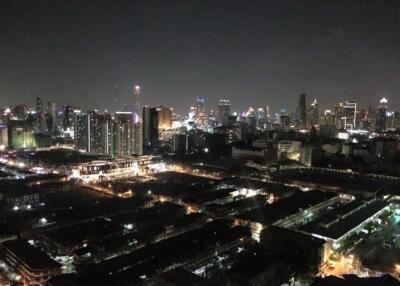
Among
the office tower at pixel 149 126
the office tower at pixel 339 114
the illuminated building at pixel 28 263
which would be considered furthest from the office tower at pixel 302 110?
the illuminated building at pixel 28 263

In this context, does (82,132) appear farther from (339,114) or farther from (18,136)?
(339,114)

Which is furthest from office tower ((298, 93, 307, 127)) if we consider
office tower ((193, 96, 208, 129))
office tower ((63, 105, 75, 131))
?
office tower ((63, 105, 75, 131))

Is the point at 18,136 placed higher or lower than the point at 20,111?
lower

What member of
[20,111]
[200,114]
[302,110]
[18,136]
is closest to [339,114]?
[302,110]

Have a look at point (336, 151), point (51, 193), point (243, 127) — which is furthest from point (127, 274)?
point (243, 127)

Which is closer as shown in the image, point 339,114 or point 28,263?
point 28,263

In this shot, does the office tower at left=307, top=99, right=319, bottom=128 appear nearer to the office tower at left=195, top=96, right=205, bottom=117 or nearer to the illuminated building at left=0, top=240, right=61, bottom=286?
the office tower at left=195, top=96, right=205, bottom=117
